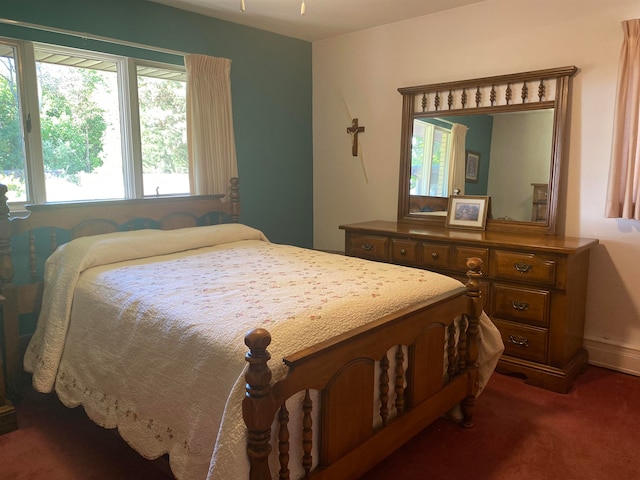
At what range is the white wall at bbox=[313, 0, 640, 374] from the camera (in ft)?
9.43

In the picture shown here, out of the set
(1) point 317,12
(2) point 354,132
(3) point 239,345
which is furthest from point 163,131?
(3) point 239,345

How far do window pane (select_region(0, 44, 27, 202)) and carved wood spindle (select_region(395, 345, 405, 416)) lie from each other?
2446mm

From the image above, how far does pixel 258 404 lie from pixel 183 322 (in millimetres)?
537

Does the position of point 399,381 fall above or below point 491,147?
below

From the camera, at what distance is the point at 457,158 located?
3477 millimetres

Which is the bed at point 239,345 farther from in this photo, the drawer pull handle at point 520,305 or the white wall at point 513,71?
the white wall at point 513,71

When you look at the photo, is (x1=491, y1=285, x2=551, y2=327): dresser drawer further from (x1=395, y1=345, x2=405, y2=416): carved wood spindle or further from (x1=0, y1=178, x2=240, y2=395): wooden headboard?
(x1=0, y1=178, x2=240, y2=395): wooden headboard

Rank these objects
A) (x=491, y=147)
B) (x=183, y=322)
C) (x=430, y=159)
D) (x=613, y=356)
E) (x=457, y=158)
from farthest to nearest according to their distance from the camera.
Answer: (x=430, y=159) → (x=457, y=158) → (x=491, y=147) → (x=613, y=356) → (x=183, y=322)

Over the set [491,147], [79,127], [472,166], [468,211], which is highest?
[79,127]

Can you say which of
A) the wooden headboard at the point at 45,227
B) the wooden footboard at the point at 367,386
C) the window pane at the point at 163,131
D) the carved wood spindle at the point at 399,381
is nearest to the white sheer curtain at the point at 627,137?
the wooden footboard at the point at 367,386

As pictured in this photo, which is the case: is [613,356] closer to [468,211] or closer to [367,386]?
[468,211]

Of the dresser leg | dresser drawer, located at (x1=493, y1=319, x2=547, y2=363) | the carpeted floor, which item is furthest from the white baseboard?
the dresser leg

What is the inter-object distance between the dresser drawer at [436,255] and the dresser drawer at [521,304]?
0.36 m

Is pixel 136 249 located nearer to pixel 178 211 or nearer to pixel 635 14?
pixel 178 211
